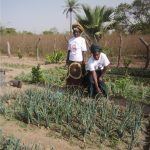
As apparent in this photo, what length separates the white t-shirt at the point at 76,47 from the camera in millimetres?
6648

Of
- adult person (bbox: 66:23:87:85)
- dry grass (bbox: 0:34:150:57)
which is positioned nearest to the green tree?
dry grass (bbox: 0:34:150:57)

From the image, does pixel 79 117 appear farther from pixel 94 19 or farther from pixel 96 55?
pixel 94 19

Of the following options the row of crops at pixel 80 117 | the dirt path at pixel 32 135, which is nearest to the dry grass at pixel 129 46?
the row of crops at pixel 80 117

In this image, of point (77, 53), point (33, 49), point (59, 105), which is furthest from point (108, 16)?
point (59, 105)

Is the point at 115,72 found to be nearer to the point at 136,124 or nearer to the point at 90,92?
the point at 90,92

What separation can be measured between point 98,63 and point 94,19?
46.6 ft

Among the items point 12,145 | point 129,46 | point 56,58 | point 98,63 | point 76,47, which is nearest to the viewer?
point 12,145

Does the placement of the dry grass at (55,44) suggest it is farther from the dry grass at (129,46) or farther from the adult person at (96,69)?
the adult person at (96,69)

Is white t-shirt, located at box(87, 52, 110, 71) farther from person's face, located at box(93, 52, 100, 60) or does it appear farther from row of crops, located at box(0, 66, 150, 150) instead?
row of crops, located at box(0, 66, 150, 150)

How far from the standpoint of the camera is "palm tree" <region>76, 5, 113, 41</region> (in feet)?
65.8

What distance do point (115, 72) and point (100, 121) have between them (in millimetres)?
6582

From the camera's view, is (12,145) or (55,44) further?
(55,44)

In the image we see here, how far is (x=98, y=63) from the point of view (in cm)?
620

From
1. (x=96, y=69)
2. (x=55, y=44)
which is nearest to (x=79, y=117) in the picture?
(x=96, y=69)
